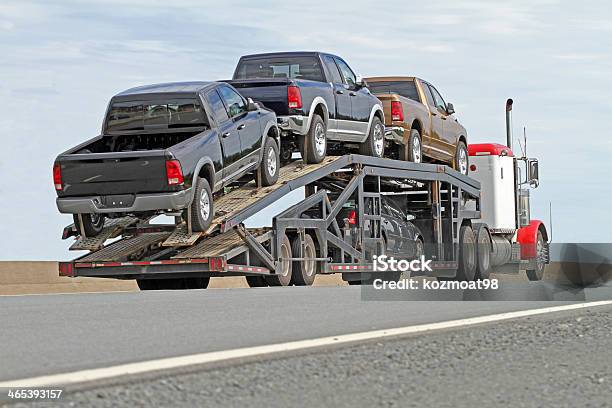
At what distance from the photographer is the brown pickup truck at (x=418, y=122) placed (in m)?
21.9

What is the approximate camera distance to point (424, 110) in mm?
22734

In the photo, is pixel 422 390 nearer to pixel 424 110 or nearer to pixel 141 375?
pixel 141 375

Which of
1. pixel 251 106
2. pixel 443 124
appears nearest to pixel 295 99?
pixel 251 106

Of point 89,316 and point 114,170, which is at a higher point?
point 114,170

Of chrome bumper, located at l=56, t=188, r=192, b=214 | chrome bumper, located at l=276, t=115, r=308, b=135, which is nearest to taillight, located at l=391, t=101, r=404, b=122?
chrome bumper, located at l=276, t=115, r=308, b=135

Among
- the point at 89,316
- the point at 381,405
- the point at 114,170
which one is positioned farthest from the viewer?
the point at 114,170

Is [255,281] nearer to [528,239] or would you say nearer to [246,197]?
[246,197]

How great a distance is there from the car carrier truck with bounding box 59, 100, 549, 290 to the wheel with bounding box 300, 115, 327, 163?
0.56ft

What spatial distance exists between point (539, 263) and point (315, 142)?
32.8ft

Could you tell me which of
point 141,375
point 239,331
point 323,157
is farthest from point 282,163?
point 141,375

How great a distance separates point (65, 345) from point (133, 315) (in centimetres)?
255

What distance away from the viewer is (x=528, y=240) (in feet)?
88.5

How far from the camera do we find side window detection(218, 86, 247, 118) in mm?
17703

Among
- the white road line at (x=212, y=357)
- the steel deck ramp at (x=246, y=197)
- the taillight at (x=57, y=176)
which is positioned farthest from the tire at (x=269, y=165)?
the white road line at (x=212, y=357)
